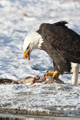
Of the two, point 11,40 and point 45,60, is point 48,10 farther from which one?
point 45,60

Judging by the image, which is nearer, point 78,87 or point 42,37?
point 78,87

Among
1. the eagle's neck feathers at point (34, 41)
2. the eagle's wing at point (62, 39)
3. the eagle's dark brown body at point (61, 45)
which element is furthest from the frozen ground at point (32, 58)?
the eagle's neck feathers at point (34, 41)

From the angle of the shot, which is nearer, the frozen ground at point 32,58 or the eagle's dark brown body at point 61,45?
the frozen ground at point 32,58

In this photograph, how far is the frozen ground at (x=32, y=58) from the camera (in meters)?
5.22

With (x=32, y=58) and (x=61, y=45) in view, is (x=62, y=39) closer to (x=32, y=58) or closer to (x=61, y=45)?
(x=61, y=45)

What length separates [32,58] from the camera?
29.0 ft

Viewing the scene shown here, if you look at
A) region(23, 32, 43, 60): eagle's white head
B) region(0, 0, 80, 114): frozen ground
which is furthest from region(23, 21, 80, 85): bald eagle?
region(0, 0, 80, 114): frozen ground

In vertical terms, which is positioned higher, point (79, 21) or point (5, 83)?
point (79, 21)

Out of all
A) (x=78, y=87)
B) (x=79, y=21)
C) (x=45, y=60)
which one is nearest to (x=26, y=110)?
(x=78, y=87)

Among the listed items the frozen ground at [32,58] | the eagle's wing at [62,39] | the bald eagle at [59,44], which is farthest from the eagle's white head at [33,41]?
the frozen ground at [32,58]

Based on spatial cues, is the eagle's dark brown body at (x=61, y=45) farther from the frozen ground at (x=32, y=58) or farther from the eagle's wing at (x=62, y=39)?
the frozen ground at (x=32, y=58)

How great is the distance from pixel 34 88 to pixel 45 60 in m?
2.92

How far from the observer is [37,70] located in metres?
7.92

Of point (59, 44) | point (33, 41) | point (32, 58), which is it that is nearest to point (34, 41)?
point (33, 41)
